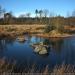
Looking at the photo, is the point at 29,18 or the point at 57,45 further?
the point at 29,18

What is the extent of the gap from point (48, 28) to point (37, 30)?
7.21 metres

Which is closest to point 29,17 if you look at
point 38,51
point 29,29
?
point 29,29

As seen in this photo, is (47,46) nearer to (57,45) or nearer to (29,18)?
(57,45)

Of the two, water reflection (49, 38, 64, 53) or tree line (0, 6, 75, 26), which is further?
tree line (0, 6, 75, 26)

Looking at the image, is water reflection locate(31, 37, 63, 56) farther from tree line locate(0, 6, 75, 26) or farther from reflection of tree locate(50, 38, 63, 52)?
tree line locate(0, 6, 75, 26)

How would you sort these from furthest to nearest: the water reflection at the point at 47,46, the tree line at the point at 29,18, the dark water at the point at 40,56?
1. the tree line at the point at 29,18
2. the water reflection at the point at 47,46
3. the dark water at the point at 40,56

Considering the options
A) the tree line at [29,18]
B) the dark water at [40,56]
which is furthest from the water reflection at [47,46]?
the tree line at [29,18]

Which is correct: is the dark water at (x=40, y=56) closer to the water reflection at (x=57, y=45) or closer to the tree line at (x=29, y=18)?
the water reflection at (x=57, y=45)

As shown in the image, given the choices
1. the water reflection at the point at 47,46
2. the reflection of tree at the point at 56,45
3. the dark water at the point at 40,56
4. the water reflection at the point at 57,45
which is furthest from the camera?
the reflection of tree at the point at 56,45

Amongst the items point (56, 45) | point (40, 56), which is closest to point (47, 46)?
point (56, 45)

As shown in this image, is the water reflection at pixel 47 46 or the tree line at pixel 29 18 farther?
the tree line at pixel 29 18

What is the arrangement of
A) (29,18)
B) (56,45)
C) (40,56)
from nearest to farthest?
(40,56) → (56,45) → (29,18)

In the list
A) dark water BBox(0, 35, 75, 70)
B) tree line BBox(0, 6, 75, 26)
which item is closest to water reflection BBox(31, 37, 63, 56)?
dark water BBox(0, 35, 75, 70)

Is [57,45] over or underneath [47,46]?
underneath
